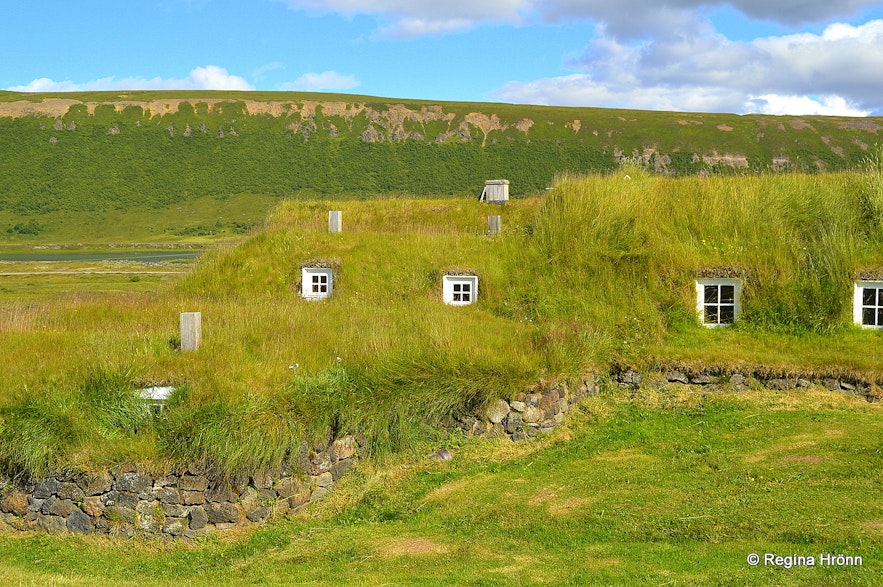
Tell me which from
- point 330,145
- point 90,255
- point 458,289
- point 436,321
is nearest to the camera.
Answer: point 436,321

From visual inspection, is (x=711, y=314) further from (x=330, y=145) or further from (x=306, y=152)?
(x=330, y=145)

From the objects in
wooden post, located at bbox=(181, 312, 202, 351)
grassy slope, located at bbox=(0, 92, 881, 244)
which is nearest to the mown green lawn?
wooden post, located at bbox=(181, 312, 202, 351)

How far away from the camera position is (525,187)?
380 feet

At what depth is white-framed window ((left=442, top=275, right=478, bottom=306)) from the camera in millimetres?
20766

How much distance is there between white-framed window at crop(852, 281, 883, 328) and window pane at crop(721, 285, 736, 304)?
260 centimetres

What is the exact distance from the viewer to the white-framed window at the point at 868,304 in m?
17.8

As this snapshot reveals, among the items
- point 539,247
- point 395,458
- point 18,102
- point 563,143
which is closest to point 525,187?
point 563,143

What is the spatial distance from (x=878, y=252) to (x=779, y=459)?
819cm

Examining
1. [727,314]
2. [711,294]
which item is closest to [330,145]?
[711,294]

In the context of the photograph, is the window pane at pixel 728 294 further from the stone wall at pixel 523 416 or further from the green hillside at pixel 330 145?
the green hillside at pixel 330 145

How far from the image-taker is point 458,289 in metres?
21.0

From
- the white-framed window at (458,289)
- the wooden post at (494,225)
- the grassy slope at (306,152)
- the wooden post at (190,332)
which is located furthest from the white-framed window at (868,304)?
the grassy slope at (306,152)

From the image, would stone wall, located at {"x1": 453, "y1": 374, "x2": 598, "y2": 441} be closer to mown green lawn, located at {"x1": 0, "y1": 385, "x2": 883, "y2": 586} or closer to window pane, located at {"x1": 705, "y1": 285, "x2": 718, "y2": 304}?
mown green lawn, located at {"x1": 0, "y1": 385, "x2": 883, "y2": 586}

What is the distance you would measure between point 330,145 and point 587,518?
145 meters
